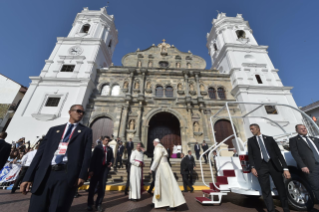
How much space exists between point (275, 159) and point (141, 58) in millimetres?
17652

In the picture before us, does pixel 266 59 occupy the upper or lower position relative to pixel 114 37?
lower

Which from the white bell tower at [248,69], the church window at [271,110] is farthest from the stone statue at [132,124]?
the church window at [271,110]

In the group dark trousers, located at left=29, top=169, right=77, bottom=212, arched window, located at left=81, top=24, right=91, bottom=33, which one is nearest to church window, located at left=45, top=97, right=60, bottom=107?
arched window, located at left=81, top=24, right=91, bottom=33

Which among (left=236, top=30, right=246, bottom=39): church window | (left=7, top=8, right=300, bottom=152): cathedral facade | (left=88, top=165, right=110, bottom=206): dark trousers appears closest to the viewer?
(left=88, top=165, right=110, bottom=206): dark trousers

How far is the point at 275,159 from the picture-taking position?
3168mm

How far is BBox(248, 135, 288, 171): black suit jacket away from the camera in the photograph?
314 cm

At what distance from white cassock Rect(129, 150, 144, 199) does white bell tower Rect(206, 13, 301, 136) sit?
10.7 m

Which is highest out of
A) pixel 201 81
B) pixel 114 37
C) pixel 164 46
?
pixel 114 37

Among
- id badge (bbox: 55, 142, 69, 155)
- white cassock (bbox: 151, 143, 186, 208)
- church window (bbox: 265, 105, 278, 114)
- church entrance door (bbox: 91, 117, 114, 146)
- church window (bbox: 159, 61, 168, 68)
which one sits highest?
church window (bbox: 159, 61, 168, 68)

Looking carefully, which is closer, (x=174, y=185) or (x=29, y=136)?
(x=174, y=185)

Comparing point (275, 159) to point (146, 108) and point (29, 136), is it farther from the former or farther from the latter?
point (29, 136)

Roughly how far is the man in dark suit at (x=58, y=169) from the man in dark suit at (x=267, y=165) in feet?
11.3

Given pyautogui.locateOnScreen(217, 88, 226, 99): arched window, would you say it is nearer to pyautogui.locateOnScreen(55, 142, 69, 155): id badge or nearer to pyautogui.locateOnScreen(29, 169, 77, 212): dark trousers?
pyautogui.locateOnScreen(55, 142, 69, 155): id badge

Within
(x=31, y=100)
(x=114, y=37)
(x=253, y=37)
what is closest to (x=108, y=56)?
(x=114, y=37)
